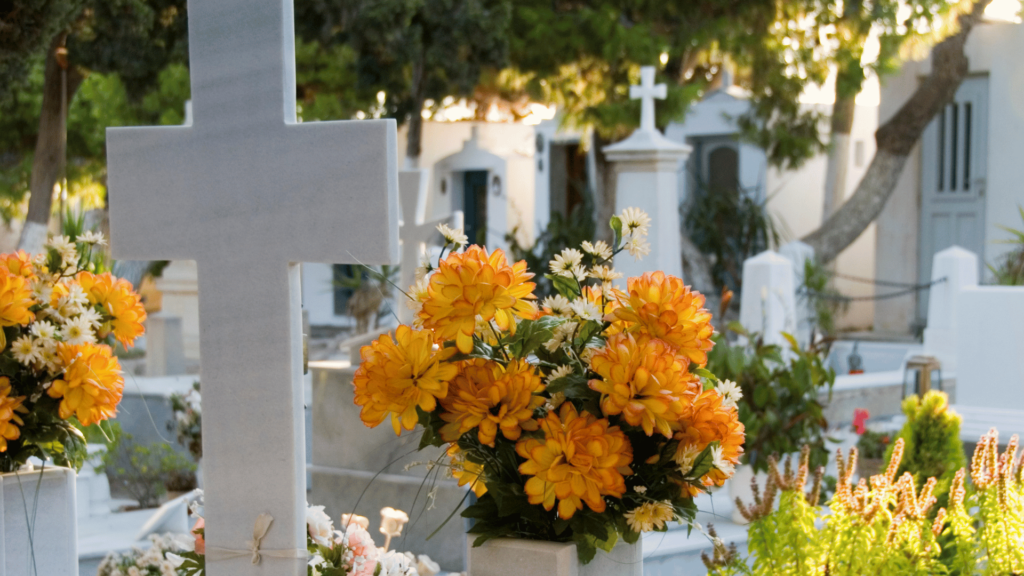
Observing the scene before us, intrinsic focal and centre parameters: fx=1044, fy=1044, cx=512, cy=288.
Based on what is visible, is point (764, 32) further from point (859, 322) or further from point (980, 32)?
point (859, 322)

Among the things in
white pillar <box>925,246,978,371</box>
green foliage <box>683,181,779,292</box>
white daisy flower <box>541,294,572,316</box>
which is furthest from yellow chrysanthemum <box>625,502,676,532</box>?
green foliage <box>683,181,779,292</box>

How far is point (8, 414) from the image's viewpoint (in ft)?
7.32

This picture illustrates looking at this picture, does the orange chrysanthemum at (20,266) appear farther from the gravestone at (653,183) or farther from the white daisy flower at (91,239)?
the gravestone at (653,183)

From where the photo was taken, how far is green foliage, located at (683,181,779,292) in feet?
40.6

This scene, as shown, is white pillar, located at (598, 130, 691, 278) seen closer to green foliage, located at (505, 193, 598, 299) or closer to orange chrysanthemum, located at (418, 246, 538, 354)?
green foliage, located at (505, 193, 598, 299)

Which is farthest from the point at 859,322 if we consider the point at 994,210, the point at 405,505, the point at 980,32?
the point at 405,505

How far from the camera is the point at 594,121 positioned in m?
10.0

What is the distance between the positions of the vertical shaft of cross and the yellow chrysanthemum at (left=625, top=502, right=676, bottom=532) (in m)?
0.62

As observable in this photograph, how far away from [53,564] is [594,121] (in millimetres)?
8175

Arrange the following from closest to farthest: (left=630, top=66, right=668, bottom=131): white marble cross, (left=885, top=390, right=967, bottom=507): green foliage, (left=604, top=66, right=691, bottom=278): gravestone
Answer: (left=885, top=390, right=967, bottom=507): green foliage → (left=604, top=66, right=691, bottom=278): gravestone → (left=630, top=66, right=668, bottom=131): white marble cross

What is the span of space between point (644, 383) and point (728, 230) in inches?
446

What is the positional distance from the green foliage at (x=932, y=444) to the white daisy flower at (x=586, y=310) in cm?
302

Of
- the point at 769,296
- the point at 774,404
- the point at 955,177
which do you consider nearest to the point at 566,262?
the point at 774,404

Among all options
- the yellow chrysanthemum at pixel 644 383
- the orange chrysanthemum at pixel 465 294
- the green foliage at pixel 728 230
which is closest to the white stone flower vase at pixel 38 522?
the orange chrysanthemum at pixel 465 294
